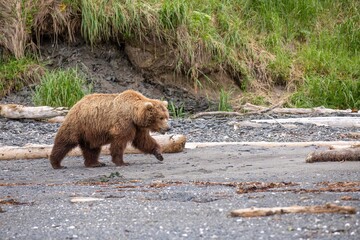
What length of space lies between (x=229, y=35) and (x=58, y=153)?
8477 millimetres

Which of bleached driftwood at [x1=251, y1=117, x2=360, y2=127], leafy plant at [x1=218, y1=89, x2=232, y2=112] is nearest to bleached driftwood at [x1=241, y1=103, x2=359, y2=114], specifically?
leafy plant at [x1=218, y1=89, x2=232, y2=112]

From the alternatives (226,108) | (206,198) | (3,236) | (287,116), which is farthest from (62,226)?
(226,108)

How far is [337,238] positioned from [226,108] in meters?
10.7

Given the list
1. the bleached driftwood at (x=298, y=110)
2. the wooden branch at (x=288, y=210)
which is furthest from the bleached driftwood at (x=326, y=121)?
the wooden branch at (x=288, y=210)

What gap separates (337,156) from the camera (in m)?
7.73

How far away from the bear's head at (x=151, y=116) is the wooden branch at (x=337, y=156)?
1.90m

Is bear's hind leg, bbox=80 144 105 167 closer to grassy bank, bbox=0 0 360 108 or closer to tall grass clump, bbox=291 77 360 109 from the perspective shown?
grassy bank, bbox=0 0 360 108

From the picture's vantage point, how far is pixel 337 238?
4.43 m

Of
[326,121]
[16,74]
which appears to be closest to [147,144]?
[326,121]

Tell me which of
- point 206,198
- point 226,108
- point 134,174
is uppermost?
point 206,198

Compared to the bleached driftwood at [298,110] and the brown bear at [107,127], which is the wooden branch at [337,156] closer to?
the brown bear at [107,127]

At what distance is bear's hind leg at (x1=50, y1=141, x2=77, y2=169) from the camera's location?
895cm

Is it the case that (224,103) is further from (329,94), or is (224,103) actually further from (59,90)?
(59,90)

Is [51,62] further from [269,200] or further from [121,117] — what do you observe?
[269,200]
